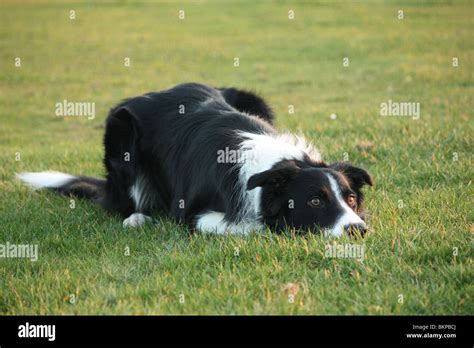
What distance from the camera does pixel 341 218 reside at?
5500 mm

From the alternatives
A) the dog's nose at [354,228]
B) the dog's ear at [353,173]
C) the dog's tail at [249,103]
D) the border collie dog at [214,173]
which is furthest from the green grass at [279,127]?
the dog's tail at [249,103]

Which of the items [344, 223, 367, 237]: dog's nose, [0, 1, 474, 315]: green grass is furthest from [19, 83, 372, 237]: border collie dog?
[0, 1, 474, 315]: green grass

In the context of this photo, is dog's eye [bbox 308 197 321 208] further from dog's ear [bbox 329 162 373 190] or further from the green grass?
dog's ear [bbox 329 162 373 190]

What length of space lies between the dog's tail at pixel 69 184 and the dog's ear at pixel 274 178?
2.75m

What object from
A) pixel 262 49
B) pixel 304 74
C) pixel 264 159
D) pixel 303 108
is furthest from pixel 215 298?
pixel 262 49

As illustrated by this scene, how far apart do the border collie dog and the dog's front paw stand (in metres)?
0.01

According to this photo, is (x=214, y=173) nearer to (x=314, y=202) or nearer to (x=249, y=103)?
(x=314, y=202)

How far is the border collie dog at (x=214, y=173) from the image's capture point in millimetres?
5746

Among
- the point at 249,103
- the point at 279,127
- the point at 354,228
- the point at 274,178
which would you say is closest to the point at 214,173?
the point at 274,178

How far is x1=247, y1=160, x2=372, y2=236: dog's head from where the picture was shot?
5.55 metres

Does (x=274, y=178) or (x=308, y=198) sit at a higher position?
(x=274, y=178)

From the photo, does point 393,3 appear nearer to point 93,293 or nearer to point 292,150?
point 292,150

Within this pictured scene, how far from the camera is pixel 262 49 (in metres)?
20.6

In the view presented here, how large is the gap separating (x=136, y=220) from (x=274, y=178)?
201 cm
